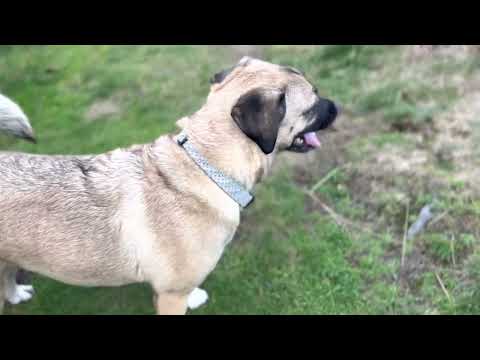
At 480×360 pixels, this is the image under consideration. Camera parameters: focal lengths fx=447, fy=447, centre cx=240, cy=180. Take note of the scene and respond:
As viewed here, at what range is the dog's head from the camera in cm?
278

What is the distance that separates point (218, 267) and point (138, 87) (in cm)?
320

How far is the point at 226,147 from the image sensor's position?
2873mm

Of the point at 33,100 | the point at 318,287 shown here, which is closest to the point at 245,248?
the point at 318,287

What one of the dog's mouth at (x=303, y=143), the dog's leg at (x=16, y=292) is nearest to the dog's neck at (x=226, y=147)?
the dog's mouth at (x=303, y=143)

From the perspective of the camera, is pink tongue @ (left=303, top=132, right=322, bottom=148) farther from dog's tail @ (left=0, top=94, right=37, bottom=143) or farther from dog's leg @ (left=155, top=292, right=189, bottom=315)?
dog's tail @ (left=0, top=94, right=37, bottom=143)

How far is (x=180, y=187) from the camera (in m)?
2.95

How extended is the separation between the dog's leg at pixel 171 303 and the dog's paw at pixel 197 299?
621 millimetres

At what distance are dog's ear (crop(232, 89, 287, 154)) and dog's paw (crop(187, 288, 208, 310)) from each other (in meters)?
1.72

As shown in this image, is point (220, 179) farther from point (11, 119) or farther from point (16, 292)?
point (16, 292)

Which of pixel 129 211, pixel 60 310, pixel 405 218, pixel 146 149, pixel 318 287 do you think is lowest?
pixel 60 310

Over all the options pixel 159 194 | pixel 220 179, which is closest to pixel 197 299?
pixel 159 194

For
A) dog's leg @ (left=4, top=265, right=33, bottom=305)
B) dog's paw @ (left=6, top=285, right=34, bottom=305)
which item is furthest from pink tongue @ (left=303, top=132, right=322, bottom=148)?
dog's paw @ (left=6, top=285, right=34, bottom=305)
